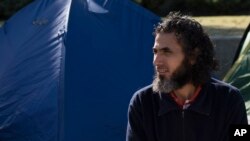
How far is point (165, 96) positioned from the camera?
9.30 ft

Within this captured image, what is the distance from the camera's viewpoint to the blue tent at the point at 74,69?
16.3 feet

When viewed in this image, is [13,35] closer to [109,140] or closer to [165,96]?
[109,140]

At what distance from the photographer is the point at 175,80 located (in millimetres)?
2770

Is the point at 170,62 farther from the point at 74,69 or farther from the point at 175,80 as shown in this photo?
the point at 74,69

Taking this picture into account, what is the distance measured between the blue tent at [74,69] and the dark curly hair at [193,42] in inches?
85.8

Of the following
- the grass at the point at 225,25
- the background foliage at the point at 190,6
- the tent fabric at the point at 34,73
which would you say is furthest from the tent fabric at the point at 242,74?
the background foliage at the point at 190,6

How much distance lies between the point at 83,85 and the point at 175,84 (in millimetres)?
2338

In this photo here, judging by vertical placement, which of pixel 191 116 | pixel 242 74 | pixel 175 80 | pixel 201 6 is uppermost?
pixel 201 6

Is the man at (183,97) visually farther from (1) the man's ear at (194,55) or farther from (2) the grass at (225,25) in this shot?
(2) the grass at (225,25)

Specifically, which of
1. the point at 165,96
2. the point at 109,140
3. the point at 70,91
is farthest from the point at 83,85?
the point at 165,96

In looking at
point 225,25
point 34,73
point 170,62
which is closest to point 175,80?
point 170,62

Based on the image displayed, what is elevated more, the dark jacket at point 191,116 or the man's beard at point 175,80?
the man's beard at point 175,80

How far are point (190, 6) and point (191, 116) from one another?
465 inches

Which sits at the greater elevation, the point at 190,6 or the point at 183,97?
the point at 190,6
